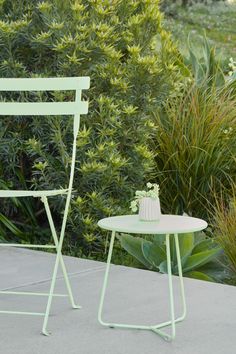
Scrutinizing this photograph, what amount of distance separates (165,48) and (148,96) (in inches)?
15.3

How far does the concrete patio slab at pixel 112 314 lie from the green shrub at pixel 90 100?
66 centimetres

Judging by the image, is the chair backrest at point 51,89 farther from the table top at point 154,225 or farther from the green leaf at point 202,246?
the green leaf at point 202,246

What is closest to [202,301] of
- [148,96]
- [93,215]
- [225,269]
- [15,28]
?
[225,269]

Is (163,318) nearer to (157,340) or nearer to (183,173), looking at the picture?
(157,340)

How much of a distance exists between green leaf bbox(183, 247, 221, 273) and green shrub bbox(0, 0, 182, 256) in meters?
0.82

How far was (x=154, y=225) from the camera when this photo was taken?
131 inches

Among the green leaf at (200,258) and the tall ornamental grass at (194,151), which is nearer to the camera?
the green leaf at (200,258)

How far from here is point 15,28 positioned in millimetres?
5434

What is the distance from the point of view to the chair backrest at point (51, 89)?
3.78 meters

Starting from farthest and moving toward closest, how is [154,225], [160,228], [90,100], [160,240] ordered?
[90,100], [160,240], [154,225], [160,228]

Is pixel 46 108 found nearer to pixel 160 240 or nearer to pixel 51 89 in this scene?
pixel 51 89

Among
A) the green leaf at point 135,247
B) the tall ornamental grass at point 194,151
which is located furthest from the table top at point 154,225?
the tall ornamental grass at point 194,151

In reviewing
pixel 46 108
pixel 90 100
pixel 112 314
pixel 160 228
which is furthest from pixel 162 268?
pixel 90 100

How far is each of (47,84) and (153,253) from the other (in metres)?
1.38
